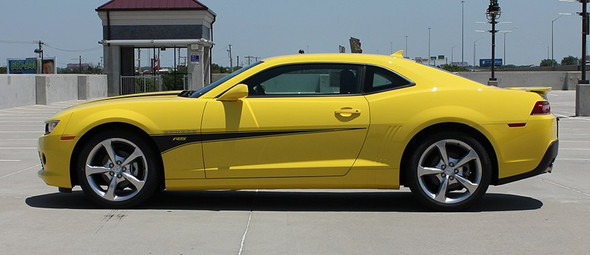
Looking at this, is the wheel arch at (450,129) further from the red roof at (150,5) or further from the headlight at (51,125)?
the red roof at (150,5)

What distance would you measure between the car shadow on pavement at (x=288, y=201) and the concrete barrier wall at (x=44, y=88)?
1938cm

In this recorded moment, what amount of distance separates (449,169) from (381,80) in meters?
1.04

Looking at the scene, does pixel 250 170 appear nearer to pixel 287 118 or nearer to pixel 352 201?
pixel 287 118

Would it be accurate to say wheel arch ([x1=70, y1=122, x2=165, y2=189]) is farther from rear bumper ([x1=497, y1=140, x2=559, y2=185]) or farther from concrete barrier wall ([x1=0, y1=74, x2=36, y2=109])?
concrete barrier wall ([x1=0, y1=74, x2=36, y2=109])

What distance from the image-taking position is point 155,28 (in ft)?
96.2

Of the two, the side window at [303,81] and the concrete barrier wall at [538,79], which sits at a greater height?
the concrete barrier wall at [538,79]

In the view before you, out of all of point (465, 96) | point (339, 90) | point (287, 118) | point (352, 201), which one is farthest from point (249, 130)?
point (465, 96)

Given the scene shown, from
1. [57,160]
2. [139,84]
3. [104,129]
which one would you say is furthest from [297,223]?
[139,84]

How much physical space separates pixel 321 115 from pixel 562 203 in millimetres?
2696

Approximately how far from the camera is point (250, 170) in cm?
619

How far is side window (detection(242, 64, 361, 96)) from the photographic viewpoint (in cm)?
637

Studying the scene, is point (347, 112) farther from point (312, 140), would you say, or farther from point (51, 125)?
point (51, 125)

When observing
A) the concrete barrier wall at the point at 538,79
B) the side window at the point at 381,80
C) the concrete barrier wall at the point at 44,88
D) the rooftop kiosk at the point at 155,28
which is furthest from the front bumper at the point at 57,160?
the concrete barrier wall at the point at 538,79

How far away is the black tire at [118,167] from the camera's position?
6.25 m
